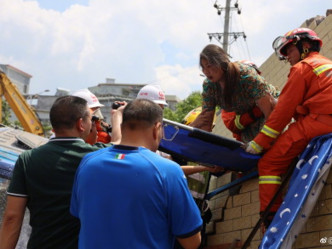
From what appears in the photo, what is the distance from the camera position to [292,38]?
13.1 feet

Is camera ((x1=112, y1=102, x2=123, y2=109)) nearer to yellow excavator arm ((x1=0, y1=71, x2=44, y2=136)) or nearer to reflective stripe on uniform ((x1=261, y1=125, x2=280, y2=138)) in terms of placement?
reflective stripe on uniform ((x1=261, y1=125, x2=280, y2=138))

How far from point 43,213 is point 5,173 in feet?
7.26

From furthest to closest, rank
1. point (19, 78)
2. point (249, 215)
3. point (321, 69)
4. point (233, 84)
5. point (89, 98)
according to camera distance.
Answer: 1. point (19, 78)
2. point (89, 98)
3. point (249, 215)
4. point (233, 84)
5. point (321, 69)

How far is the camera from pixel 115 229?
7.18 ft

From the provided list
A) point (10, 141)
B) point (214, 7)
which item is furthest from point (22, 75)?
point (10, 141)

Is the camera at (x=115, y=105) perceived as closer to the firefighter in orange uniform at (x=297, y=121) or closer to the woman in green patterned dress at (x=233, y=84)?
the woman in green patterned dress at (x=233, y=84)

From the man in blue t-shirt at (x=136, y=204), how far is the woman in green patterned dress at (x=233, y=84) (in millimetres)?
1992

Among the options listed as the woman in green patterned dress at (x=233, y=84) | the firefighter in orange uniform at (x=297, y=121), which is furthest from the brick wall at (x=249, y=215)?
the woman in green patterned dress at (x=233, y=84)

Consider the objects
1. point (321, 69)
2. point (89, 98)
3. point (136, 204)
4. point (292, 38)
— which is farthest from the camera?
point (89, 98)

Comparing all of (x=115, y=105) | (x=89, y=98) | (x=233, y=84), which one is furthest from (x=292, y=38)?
(x=89, y=98)

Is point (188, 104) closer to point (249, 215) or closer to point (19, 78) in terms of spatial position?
point (249, 215)

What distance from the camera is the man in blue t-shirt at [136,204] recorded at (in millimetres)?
2178

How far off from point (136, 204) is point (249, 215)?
2.49 meters

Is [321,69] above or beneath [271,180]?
above
